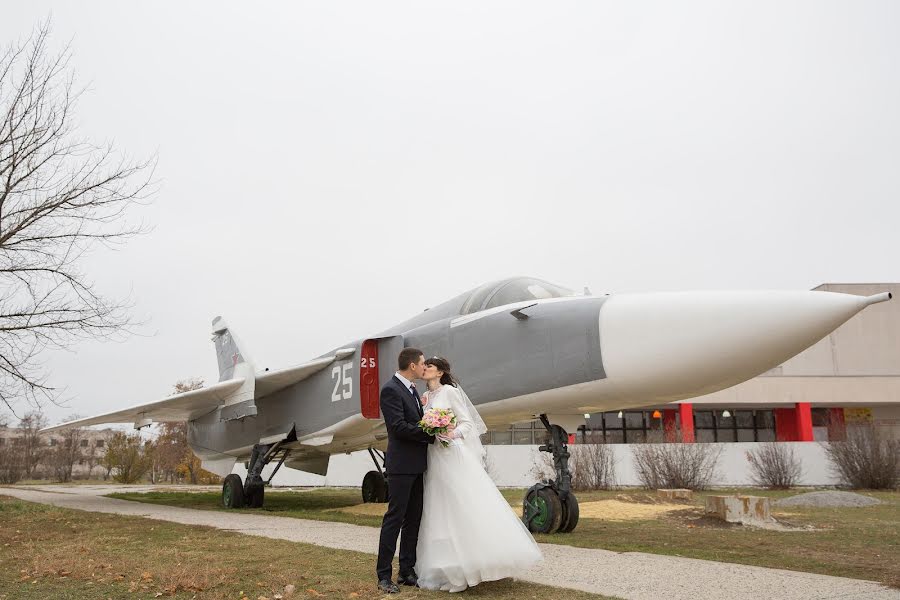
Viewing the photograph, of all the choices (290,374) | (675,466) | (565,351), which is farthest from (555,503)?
(675,466)

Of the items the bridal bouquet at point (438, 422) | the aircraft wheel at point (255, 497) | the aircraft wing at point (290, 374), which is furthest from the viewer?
the aircraft wheel at point (255, 497)

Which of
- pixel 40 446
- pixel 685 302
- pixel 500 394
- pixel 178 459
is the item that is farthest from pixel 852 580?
pixel 40 446

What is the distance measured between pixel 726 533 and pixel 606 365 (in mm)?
4097

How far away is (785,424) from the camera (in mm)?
37469

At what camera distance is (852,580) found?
493 cm

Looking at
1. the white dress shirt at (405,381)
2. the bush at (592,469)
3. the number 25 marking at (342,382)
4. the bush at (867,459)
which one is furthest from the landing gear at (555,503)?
the bush at (867,459)

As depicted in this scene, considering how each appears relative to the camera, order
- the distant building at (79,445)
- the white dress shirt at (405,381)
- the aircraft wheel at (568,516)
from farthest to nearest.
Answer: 1. the distant building at (79,445)
2. the aircraft wheel at (568,516)
3. the white dress shirt at (405,381)

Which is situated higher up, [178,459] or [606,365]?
[606,365]

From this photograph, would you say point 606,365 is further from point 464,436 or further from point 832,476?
point 832,476

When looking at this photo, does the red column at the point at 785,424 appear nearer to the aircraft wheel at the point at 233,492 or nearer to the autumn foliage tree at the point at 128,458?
the aircraft wheel at the point at 233,492

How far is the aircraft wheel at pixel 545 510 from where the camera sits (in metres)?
7.36

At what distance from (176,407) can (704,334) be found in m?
11.4

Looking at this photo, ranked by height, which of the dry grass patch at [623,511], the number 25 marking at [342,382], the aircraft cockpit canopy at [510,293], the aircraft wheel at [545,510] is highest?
the aircraft cockpit canopy at [510,293]

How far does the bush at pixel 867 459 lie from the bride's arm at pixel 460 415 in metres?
21.9
